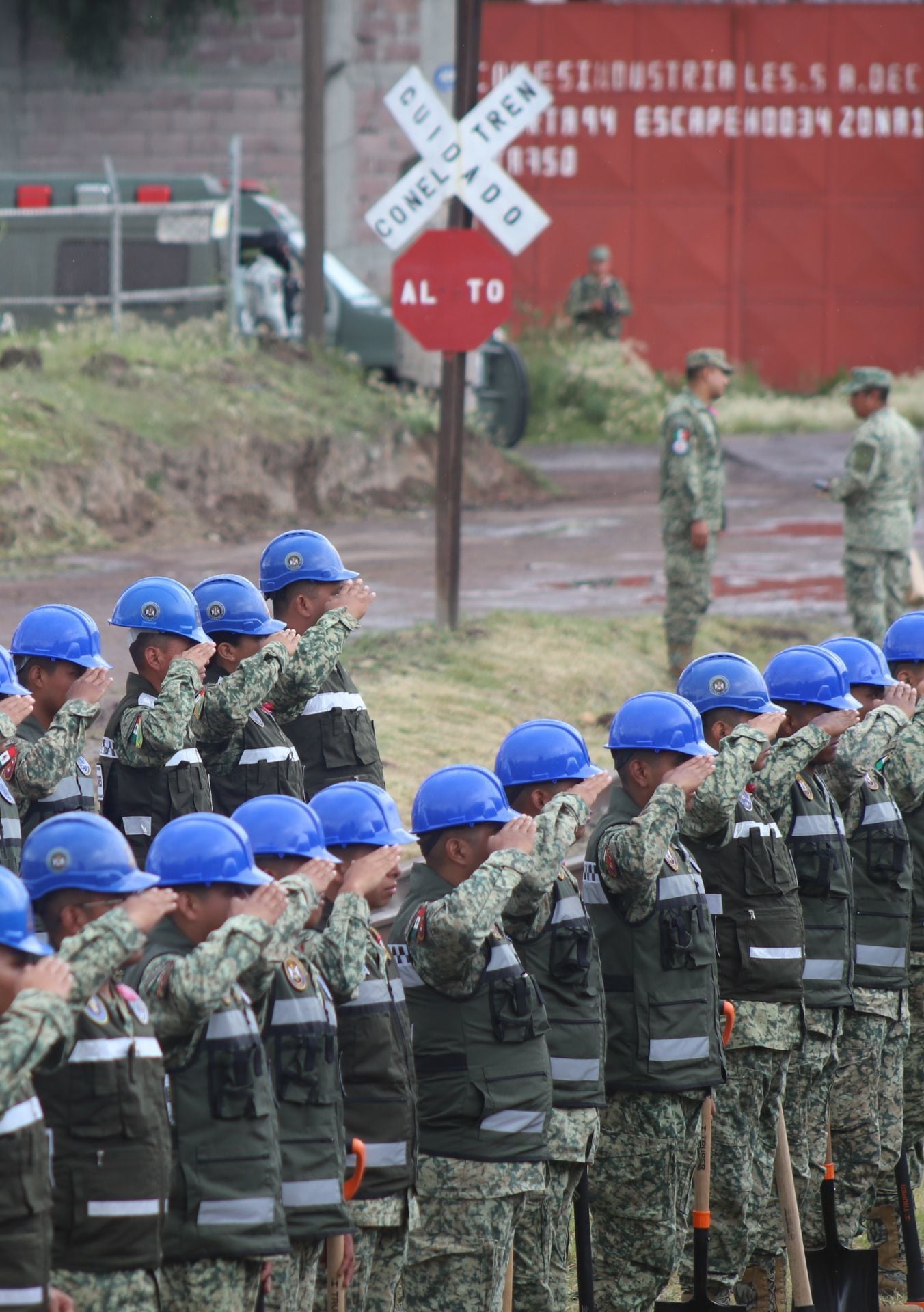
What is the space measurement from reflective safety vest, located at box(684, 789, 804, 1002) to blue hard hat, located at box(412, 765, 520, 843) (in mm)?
1285

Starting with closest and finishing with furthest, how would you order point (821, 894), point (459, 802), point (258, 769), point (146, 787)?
point (459, 802) → point (146, 787) → point (821, 894) → point (258, 769)

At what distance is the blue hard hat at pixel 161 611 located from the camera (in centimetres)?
691

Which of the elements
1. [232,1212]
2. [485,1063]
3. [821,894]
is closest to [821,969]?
[821,894]

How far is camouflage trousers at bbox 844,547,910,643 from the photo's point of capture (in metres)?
13.5

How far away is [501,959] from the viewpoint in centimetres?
550

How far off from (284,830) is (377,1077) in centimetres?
70

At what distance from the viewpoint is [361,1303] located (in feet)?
17.5

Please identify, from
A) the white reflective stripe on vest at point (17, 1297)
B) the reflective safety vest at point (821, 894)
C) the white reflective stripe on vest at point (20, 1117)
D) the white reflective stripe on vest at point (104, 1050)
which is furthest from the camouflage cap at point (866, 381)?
the white reflective stripe on vest at point (17, 1297)

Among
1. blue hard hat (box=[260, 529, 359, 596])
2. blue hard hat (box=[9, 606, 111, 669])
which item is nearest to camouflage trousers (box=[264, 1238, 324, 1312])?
blue hard hat (box=[9, 606, 111, 669])

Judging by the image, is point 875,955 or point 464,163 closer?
point 875,955

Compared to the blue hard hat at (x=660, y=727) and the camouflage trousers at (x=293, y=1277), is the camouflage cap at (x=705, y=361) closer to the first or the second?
the blue hard hat at (x=660, y=727)

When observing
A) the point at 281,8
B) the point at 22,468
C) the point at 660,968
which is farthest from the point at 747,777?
the point at 281,8

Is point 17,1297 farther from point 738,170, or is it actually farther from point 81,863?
point 738,170

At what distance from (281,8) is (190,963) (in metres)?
23.4
